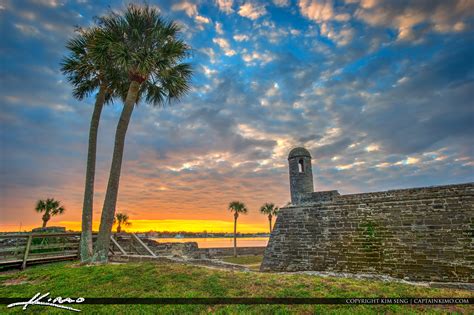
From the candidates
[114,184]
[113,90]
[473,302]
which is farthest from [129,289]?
[113,90]

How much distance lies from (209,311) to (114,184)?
24.6ft

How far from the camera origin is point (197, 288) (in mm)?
6090

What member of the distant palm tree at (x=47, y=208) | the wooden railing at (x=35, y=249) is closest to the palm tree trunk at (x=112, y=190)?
the wooden railing at (x=35, y=249)

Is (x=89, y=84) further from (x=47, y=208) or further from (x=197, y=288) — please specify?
(x=47, y=208)

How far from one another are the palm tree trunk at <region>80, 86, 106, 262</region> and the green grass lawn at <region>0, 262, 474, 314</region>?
2215mm

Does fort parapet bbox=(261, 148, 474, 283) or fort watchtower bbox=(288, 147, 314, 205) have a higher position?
fort watchtower bbox=(288, 147, 314, 205)

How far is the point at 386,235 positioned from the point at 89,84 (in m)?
16.7

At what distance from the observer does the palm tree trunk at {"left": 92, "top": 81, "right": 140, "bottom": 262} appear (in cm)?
988

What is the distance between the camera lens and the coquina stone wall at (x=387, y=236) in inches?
363

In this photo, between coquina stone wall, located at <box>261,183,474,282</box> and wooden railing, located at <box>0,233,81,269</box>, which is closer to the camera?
coquina stone wall, located at <box>261,183,474,282</box>

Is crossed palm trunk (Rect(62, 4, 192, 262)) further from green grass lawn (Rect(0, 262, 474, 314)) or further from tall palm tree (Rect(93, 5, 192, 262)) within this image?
green grass lawn (Rect(0, 262, 474, 314))

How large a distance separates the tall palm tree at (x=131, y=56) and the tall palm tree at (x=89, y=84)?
76 cm
